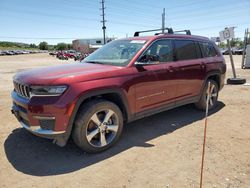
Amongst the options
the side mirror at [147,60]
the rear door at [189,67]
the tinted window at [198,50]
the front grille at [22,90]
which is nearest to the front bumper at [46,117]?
the front grille at [22,90]

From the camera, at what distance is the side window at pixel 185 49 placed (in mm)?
4820

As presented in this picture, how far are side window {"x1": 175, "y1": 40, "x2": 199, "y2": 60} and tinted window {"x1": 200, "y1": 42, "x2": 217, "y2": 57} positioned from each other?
1.21ft

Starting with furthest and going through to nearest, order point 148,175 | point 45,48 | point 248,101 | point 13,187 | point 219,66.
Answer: point 45,48 < point 248,101 < point 219,66 < point 148,175 < point 13,187

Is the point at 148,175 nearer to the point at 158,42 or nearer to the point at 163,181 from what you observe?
the point at 163,181

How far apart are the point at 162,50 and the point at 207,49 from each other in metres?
1.79

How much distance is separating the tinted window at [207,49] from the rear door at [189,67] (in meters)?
0.21

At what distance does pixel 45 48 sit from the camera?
149000 mm

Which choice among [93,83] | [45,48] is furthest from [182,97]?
[45,48]

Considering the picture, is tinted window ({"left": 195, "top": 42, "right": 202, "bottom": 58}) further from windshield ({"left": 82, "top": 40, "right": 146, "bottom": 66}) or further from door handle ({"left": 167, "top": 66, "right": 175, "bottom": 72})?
windshield ({"left": 82, "top": 40, "right": 146, "bottom": 66})

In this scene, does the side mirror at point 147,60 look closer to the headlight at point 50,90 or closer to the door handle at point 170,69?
the door handle at point 170,69

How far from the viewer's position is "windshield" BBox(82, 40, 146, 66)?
13.3 feet

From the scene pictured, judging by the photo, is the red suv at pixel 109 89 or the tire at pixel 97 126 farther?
the tire at pixel 97 126

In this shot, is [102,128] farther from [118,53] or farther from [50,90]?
[118,53]

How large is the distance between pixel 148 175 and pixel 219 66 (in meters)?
3.99
